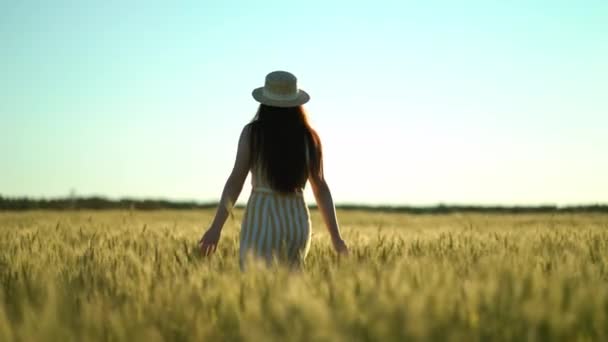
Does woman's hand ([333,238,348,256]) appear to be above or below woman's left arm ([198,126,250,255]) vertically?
below

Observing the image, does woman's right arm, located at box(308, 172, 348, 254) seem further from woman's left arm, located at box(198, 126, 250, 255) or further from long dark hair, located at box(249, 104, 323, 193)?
woman's left arm, located at box(198, 126, 250, 255)

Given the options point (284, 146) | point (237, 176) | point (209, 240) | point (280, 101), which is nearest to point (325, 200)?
point (284, 146)

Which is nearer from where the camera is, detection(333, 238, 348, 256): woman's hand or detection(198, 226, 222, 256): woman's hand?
detection(198, 226, 222, 256): woman's hand

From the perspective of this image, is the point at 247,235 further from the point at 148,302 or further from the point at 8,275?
the point at 148,302

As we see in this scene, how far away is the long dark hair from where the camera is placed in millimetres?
4074

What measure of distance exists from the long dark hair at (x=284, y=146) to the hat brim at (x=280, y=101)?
2.4 inches

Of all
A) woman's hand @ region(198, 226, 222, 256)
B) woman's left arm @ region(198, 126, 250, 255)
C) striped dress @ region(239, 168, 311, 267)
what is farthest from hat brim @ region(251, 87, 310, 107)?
woman's hand @ region(198, 226, 222, 256)

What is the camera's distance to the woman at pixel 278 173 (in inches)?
161

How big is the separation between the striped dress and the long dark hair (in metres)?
0.08

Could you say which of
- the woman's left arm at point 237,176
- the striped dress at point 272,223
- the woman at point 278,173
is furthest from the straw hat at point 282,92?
the striped dress at point 272,223

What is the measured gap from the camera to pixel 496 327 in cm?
204

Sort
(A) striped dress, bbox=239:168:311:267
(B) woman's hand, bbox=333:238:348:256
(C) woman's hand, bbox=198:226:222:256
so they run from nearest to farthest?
(C) woman's hand, bbox=198:226:222:256, (B) woman's hand, bbox=333:238:348:256, (A) striped dress, bbox=239:168:311:267

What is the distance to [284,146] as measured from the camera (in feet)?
13.3

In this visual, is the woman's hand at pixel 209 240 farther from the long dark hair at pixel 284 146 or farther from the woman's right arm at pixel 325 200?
the woman's right arm at pixel 325 200
